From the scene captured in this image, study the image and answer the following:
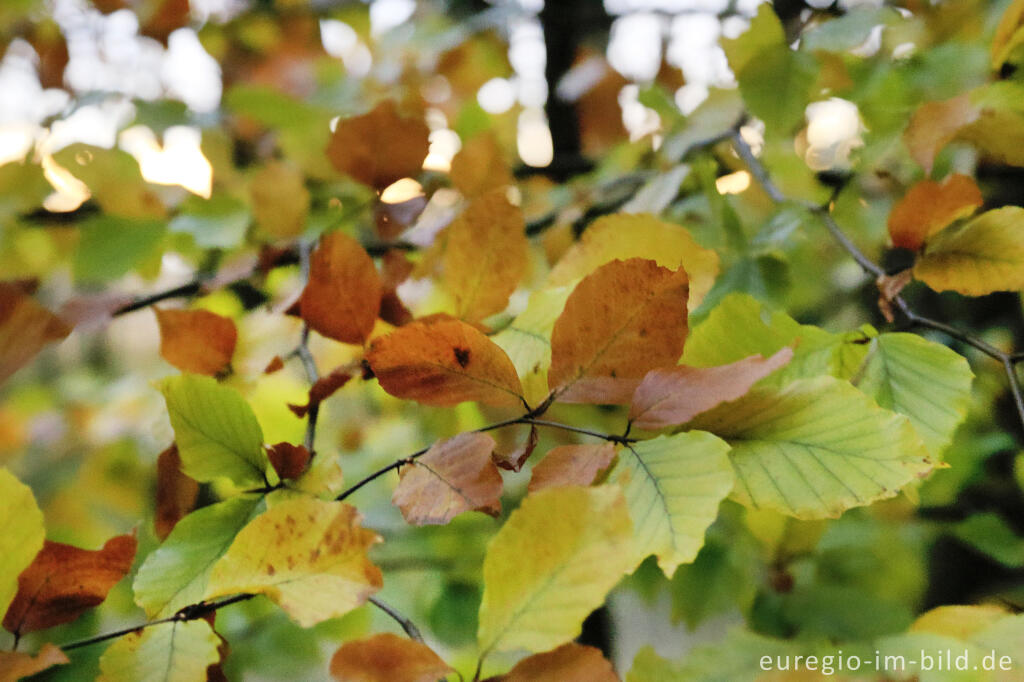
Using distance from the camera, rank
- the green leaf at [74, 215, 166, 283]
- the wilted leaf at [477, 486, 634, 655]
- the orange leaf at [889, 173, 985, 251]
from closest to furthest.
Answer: the wilted leaf at [477, 486, 634, 655] → the orange leaf at [889, 173, 985, 251] → the green leaf at [74, 215, 166, 283]

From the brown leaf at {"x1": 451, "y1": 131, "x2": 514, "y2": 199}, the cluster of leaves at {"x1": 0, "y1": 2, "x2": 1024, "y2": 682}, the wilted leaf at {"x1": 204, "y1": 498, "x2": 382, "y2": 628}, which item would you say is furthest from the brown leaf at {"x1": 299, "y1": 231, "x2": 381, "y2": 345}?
the brown leaf at {"x1": 451, "y1": 131, "x2": 514, "y2": 199}

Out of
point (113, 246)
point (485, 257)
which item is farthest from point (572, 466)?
point (113, 246)

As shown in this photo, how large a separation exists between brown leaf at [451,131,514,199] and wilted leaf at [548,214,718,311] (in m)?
0.21

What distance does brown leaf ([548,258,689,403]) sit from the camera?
0.21 meters

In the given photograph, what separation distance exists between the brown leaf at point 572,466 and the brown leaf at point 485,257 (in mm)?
109

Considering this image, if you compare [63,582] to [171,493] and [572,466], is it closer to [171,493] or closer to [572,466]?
[171,493]

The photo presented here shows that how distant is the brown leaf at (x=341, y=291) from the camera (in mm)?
286

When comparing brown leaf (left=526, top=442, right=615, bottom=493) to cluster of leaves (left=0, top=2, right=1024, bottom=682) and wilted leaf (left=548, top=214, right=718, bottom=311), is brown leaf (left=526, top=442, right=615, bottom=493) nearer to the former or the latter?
cluster of leaves (left=0, top=2, right=1024, bottom=682)

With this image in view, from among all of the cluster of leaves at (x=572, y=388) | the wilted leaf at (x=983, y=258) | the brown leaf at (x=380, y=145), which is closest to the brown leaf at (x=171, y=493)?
the cluster of leaves at (x=572, y=388)

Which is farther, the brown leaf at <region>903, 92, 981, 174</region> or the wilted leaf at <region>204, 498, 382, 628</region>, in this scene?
the brown leaf at <region>903, 92, 981, 174</region>

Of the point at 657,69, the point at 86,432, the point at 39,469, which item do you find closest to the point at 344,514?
the point at 657,69

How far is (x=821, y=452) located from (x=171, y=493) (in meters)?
0.27

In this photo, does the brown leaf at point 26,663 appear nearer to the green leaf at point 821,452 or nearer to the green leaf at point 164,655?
the green leaf at point 164,655

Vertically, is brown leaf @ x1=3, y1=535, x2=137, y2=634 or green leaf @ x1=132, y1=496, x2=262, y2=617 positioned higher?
green leaf @ x1=132, y1=496, x2=262, y2=617
